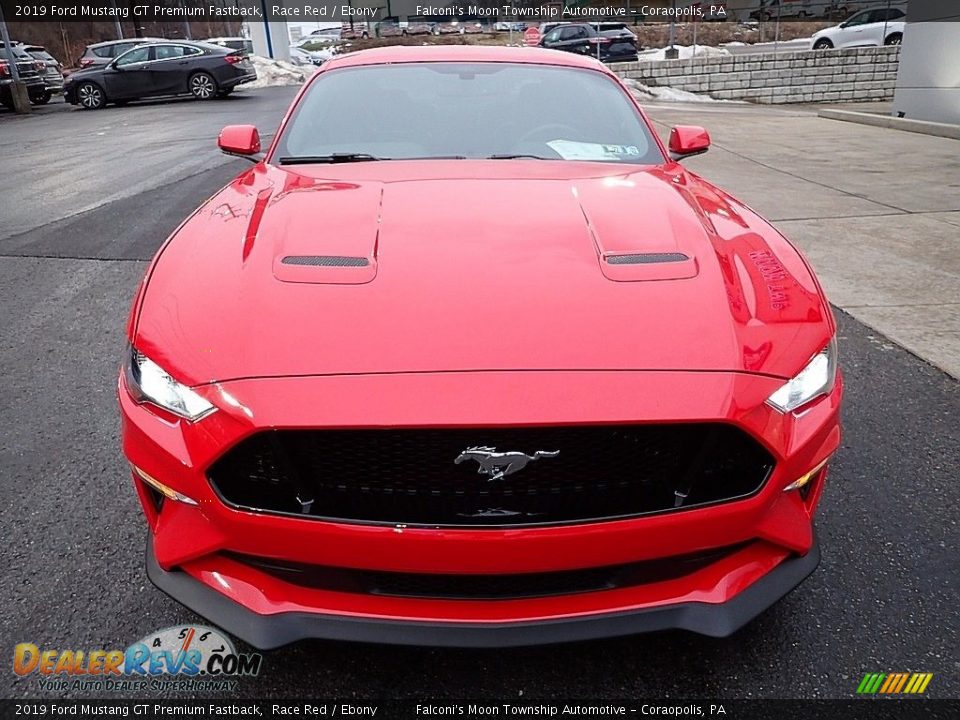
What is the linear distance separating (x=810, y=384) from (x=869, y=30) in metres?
24.1

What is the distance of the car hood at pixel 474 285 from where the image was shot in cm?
161

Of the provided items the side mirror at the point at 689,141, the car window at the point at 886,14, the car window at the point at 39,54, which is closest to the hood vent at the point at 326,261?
the side mirror at the point at 689,141

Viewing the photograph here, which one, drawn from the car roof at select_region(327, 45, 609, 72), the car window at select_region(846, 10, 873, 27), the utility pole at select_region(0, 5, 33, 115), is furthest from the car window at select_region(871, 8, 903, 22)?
the utility pole at select_region(0, 5, 33, 115)

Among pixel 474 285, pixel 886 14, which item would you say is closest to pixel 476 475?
pixel 474 285

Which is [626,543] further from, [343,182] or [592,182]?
[343,182]

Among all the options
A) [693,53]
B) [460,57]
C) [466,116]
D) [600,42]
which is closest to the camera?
[466,116]

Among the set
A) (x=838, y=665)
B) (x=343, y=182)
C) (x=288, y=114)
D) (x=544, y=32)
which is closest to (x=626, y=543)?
(x=838, y=665)

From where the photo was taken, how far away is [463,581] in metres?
1.57

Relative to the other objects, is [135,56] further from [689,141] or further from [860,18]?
[860,18]

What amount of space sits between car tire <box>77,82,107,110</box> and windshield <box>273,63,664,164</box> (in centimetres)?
1850

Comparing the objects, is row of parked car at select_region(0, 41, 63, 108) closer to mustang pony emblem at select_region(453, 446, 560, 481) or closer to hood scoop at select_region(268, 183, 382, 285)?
hood scoop at select_region(268, 183, 382, 285)

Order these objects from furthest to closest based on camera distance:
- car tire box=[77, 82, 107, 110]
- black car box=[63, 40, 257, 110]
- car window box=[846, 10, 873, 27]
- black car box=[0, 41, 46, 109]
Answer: car window box=[846, 10, 873, 27], black car box=[63, 40, 257, 110], car tire box=[77, 82, 107, 110], black car box=[0, 41, 46, 109]

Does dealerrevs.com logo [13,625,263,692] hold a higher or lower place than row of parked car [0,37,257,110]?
lower

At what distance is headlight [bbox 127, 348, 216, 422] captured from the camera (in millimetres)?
1564
